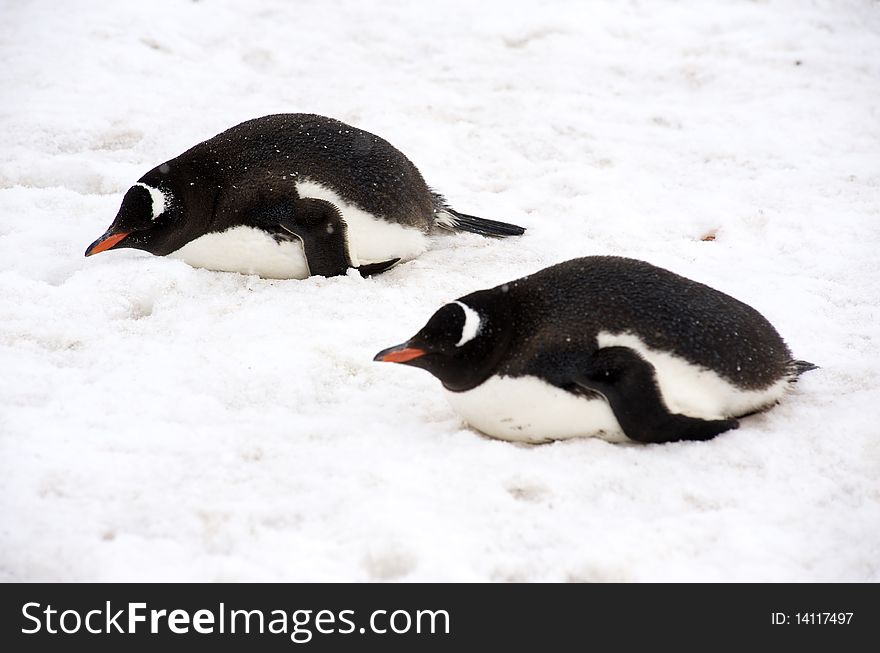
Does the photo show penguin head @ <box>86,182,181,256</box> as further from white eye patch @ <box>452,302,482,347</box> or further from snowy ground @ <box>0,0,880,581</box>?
→ white eye patch @ <box>452,302,482,347</box>

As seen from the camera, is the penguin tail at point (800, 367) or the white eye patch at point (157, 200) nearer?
the penguin tail at point (800, 367)

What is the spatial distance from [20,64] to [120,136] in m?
1.13

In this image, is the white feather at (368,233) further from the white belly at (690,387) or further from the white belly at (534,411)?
the white belly at (690,387)

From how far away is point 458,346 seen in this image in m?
2.58

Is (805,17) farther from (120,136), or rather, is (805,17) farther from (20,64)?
(20,64)

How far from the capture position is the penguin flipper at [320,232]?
366 centimetres

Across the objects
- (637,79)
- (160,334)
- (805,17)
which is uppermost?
(805,17)

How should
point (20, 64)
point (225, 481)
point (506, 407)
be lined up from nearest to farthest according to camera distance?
point (225, 481) → point (506, 407) → point (20, 64)

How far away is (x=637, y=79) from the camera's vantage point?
6.04 meters

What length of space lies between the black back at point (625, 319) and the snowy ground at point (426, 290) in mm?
232

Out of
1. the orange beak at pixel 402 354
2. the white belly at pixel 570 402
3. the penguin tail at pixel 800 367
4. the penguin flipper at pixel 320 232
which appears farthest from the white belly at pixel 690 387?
the penguin flipper at pixel 320 232

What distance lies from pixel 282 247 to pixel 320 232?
0.62 ft

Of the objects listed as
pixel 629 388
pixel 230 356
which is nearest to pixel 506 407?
pixel 629 388

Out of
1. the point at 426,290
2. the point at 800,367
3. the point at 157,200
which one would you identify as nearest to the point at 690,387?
the point at 800,367
